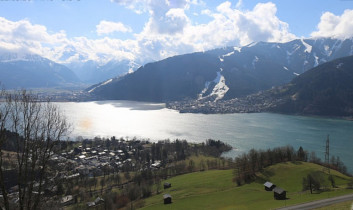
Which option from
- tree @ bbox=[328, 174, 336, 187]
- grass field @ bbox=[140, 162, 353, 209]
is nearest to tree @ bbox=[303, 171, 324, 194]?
grass field @ bbox=[140, 162, 353, 209]

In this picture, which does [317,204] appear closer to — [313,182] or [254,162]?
[313,182]

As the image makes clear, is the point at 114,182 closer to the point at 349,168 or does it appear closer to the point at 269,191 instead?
the point at 269,191

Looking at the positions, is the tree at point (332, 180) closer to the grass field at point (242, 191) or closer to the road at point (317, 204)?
the grass field at point (242, 191)

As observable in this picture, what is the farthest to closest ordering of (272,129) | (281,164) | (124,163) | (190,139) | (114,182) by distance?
1. (272,129)
2. (190,139)
3. (124,163)
4. (114,182)
5. (281,164)

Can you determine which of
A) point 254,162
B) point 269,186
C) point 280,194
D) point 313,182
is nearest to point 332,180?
point 313,182

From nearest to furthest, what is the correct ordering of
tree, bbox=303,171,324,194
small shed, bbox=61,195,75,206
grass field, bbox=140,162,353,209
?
1. grass field, bbox=140,162,353,209
2. tree, bbox=303,171,324,194
3. small shed, bbox=61,195,75,206

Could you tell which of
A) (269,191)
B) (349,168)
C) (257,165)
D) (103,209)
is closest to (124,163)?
(103,209)

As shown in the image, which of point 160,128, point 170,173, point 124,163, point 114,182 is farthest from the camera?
point 160,128

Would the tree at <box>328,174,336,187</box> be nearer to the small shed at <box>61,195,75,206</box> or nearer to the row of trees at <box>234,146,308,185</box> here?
the row of trees at <box>234,146,308,185</box>
